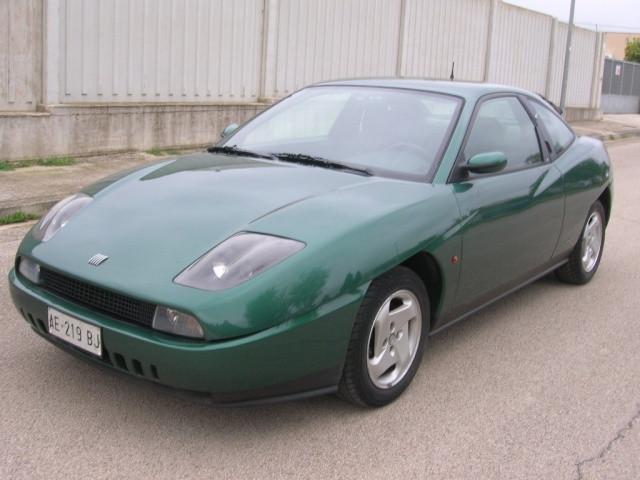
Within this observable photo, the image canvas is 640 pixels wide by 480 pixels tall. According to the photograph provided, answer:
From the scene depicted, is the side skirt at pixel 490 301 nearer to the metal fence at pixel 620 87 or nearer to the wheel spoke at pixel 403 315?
the wheel spoke at pixel 403 315

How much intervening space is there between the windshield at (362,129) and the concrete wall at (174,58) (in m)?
4.99

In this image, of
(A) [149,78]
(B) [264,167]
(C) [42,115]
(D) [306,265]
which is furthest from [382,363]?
(A) [149,78]

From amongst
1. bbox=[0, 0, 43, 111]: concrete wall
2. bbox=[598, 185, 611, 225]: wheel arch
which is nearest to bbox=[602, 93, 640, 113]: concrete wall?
bbox=[0, 0, 43, 111]: concrete wall

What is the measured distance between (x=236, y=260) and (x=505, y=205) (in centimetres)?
178

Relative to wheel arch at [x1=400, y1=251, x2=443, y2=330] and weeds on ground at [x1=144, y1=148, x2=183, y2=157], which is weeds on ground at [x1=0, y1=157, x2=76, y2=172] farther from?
wheel arch at [x1=400, y1=251, x2=443, y2=330]

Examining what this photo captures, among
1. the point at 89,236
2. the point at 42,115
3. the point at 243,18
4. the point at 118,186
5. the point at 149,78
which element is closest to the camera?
the point at 89,236

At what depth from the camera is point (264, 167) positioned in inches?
161

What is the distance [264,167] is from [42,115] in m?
5.83

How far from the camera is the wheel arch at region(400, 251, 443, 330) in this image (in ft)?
12.1

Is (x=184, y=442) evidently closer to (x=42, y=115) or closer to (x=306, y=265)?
(x=306, y=265)

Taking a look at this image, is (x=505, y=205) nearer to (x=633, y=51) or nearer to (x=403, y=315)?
(x=403, y=315)

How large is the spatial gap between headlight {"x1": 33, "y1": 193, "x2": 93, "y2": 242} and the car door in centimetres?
184

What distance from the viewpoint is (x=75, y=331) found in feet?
10.4

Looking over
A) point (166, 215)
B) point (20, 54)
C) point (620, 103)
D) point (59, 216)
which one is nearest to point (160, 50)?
point (20, 54)
